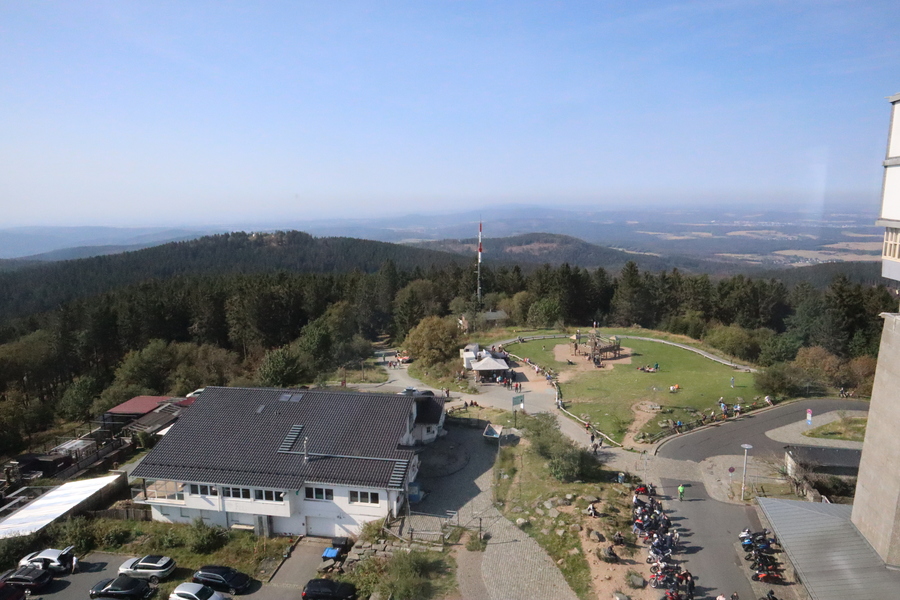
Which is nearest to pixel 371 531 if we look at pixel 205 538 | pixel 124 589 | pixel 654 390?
pixel 205 538

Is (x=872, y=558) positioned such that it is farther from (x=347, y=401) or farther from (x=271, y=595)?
(x=347, y=401)

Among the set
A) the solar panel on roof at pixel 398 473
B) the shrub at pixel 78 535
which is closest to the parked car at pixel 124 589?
the shrub at pixel 78 535

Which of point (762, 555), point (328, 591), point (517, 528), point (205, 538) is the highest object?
point (762, 555)

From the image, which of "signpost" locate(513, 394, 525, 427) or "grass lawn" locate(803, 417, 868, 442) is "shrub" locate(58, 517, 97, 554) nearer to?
"signpost" locate(513, 394, 525, 427)

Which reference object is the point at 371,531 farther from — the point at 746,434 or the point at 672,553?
the point at 746,434

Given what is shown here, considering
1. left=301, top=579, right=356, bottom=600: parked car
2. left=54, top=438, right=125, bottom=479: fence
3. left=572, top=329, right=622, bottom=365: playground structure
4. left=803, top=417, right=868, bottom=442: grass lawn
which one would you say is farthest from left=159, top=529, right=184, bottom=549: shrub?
left=572, top=329, right=622, bottom=365: playground structure

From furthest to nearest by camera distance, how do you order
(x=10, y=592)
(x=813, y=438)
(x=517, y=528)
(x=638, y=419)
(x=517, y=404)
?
1. (x=638, y=419)
2. (x=517, y=404)
3. (x=813, y=438)
4. (x=517, y=528)
5. (x=10, y=592)
